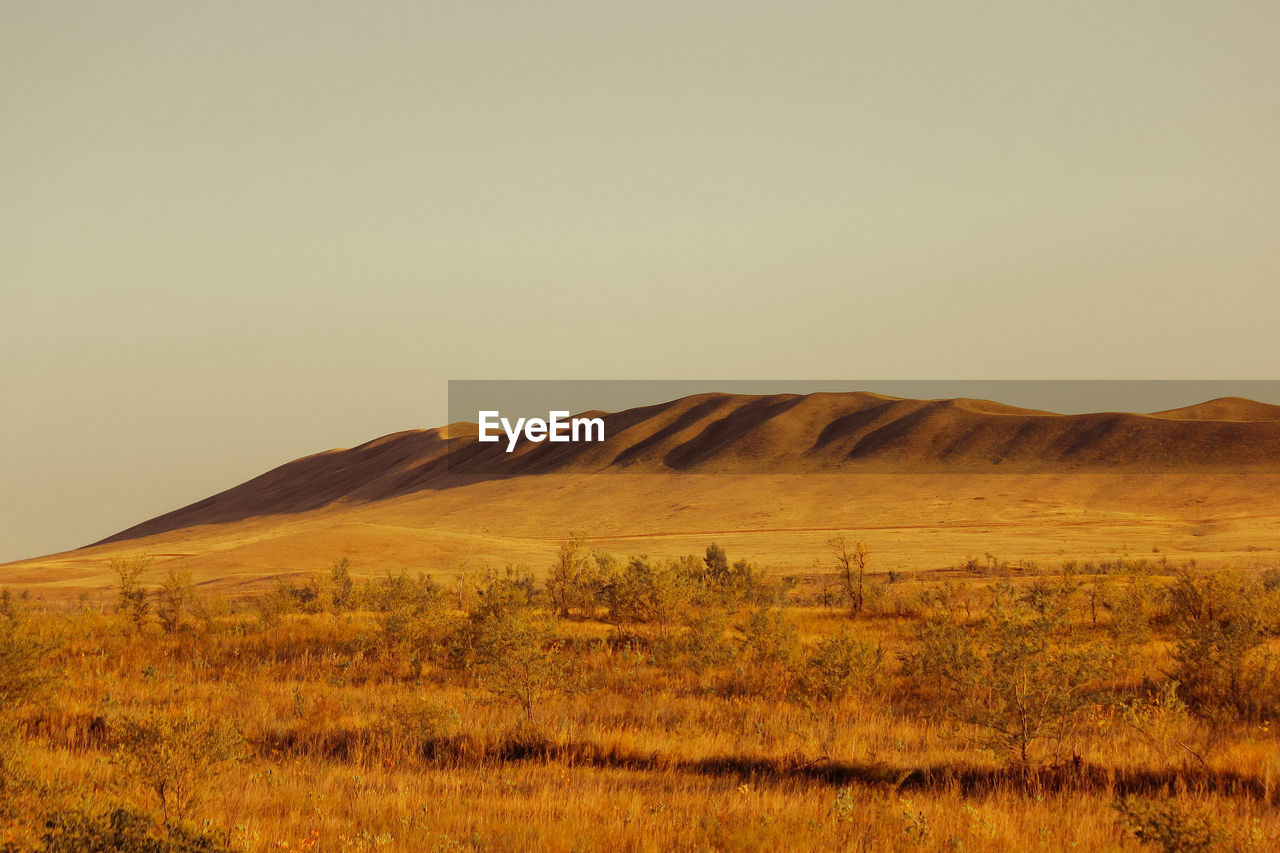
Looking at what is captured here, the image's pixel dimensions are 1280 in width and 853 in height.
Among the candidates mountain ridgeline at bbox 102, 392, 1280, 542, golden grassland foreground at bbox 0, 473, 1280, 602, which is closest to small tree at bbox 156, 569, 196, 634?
golden grassland foreground at bbox 0, 473, 1280, 602

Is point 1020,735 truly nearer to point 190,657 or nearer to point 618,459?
point 190,657

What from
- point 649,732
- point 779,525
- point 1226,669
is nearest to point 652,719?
point 649,732

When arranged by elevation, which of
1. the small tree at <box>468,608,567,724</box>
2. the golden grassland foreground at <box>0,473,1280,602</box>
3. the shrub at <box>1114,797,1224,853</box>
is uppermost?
the shrub at <box>1114,797,1224,853</box>

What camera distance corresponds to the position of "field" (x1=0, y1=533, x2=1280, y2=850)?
624cm

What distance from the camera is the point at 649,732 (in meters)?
10.0

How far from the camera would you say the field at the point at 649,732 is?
246 inches

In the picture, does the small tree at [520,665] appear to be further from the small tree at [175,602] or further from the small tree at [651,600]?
the small tree at [175,602]

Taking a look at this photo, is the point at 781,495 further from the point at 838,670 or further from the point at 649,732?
the point at 649,732

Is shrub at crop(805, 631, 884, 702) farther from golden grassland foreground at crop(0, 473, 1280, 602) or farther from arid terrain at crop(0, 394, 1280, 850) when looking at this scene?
golden grassland foreground at crop(0, 473, 1280, 602)

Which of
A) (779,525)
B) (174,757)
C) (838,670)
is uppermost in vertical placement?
(174,757)

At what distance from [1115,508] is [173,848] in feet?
242

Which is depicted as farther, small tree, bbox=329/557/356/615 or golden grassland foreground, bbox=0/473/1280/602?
golden grassland foreground, bbox=0/473/1280/602

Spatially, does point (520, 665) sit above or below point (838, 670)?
above

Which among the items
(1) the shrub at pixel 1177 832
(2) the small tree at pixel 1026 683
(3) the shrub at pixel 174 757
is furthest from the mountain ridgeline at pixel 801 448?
(3) the shrub at pixel 174 757
